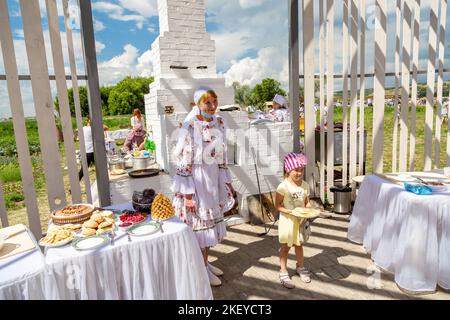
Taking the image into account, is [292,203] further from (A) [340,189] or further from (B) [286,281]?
(A) [340,189]

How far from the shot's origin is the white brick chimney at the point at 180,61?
457 cm

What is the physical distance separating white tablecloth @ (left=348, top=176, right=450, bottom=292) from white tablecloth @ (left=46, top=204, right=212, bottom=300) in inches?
80.2

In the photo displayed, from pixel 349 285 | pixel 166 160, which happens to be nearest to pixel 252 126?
pixel 166 160

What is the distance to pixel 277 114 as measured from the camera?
6738 millimetres

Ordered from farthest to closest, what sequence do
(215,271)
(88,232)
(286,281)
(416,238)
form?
(215,271) → (286,281) → (416,238) → (88,232)

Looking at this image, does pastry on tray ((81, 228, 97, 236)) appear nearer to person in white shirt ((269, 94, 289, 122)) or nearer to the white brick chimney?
the white brick chimney

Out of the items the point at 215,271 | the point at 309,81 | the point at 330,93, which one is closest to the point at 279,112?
the point at 309,81

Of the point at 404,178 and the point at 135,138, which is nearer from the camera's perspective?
the point at 404,178

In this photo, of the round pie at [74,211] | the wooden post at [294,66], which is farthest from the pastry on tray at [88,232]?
the wooden post at [294,66]

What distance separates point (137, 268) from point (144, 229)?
299 mm

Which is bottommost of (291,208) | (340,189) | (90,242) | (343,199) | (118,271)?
(343,199)

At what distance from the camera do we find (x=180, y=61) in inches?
190
